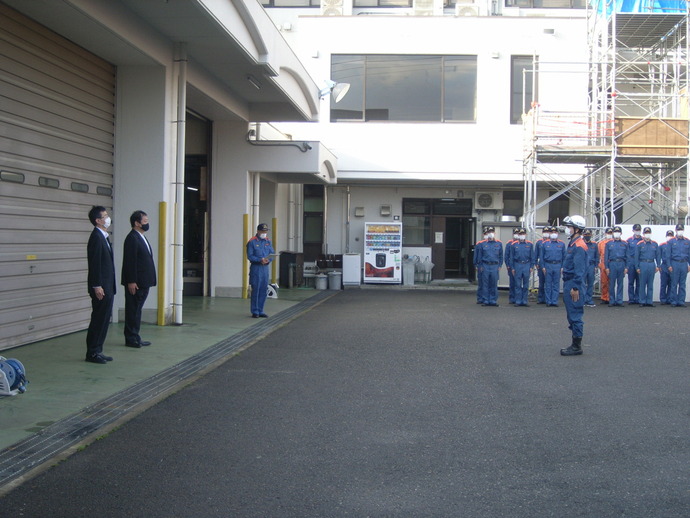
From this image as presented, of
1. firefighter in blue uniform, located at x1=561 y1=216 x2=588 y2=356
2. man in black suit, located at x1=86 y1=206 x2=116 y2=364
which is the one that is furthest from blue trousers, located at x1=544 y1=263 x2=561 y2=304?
man in black suit, located at x1=86 y1=206 x2=116 y2=364

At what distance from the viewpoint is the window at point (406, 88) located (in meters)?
24.8

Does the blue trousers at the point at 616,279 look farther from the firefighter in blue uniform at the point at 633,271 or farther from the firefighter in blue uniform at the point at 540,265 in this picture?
the firefighter in blue uniform at the point at 540,265

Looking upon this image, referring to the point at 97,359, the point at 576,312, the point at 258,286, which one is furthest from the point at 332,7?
the point at 97,359

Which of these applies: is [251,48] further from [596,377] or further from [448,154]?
[448,154]

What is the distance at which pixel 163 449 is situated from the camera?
5.44 m

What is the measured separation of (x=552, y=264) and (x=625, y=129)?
5.05 metres

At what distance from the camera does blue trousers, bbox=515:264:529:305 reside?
58.3ft

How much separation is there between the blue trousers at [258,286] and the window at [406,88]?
12163mm

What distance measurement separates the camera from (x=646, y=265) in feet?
59.6

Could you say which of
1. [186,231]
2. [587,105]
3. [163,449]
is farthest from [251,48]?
[587,105]

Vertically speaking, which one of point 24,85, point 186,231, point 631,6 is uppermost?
point 631,6

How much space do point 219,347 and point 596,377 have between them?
5.02m

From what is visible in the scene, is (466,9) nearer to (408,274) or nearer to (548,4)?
(548,4)

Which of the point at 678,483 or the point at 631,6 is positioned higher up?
the point at 631,6
